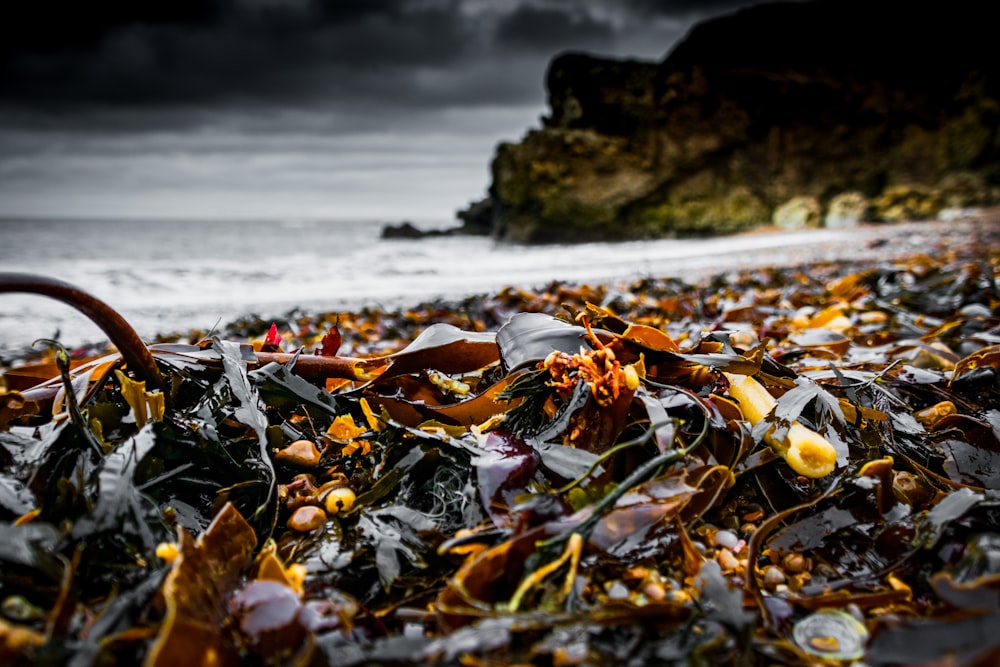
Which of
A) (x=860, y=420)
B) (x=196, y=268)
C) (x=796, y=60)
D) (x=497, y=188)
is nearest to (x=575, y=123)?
(x=497, y=188)

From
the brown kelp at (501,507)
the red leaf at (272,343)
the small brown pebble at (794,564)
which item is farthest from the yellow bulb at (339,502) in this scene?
the small brown pebble at (794,564)

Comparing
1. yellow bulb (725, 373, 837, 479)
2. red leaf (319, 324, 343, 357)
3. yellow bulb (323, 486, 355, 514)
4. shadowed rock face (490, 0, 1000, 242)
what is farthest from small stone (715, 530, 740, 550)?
shadowed rock face (490, 0, 1000, 242)

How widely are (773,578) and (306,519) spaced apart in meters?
0.64

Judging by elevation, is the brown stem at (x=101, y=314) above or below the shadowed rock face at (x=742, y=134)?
below

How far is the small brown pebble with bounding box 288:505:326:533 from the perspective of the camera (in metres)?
0.79

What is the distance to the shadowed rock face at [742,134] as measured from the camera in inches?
848

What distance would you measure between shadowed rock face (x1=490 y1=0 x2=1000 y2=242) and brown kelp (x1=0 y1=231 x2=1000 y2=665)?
2061 cm

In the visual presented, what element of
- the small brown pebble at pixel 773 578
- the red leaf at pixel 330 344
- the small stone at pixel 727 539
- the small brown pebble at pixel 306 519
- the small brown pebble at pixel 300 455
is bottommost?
the small brown pebble at pixel 773 578

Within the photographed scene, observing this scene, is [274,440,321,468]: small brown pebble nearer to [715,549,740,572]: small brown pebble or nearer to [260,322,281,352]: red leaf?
[260,322,281,352]: red leaf

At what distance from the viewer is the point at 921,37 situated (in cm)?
2469

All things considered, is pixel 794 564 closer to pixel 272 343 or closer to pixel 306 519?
pixel 306 519

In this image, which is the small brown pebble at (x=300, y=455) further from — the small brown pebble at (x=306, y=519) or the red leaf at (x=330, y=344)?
the red leaf at (x=330, y=344)

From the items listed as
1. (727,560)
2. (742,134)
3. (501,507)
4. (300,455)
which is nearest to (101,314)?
(300,455)

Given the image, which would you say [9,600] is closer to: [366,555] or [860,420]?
[366,555]
